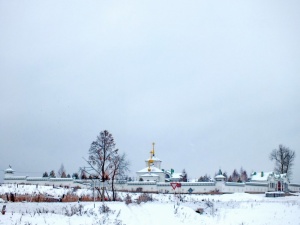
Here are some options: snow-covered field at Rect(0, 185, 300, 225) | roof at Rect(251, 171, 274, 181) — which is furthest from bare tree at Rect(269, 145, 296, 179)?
snow-covered field at Rect(0, 185, 300, 225)

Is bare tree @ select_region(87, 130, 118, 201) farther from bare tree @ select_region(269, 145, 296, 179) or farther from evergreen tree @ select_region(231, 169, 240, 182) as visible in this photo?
evergreen tree @ select_region(231, 169, 240, 182)

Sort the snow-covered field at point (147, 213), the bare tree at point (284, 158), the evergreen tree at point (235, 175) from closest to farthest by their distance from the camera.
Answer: the snow-covered field at point (147, 213)
the bare tree at point (284, 158)
the evergreen tree at point (235, 175)

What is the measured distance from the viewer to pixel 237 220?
74.4 feet

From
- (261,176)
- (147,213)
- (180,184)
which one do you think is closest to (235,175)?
(261,176)

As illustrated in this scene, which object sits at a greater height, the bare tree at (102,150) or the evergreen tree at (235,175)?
the bare tree at (102,150)

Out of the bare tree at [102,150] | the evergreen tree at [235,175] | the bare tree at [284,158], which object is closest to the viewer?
the bare tree at [102,150]

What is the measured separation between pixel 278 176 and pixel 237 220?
134 feet

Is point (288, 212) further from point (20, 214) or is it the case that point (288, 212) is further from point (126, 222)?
Answer: point (20, 214)

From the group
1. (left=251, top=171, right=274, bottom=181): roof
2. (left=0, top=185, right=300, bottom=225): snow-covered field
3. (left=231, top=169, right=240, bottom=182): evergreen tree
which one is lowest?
(left=231, top=169, right=240, bottom=182): evergreen tree

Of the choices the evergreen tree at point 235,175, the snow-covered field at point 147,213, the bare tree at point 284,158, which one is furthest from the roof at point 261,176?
the snow-covered field at point 147,213

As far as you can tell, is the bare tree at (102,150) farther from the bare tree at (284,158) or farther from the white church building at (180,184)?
the bare tree at (284,158)

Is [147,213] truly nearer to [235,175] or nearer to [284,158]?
[284,158]

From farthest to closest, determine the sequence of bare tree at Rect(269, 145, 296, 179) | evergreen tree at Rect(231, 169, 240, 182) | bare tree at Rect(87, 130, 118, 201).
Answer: evergreen tree at Rect(231, 169, 240, 182) → bare tree at Rect(269, 145, 296, 179) → bare tree at Rect(87, 130, 118, 201)

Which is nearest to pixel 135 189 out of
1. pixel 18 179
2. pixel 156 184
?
pixel 156 184
